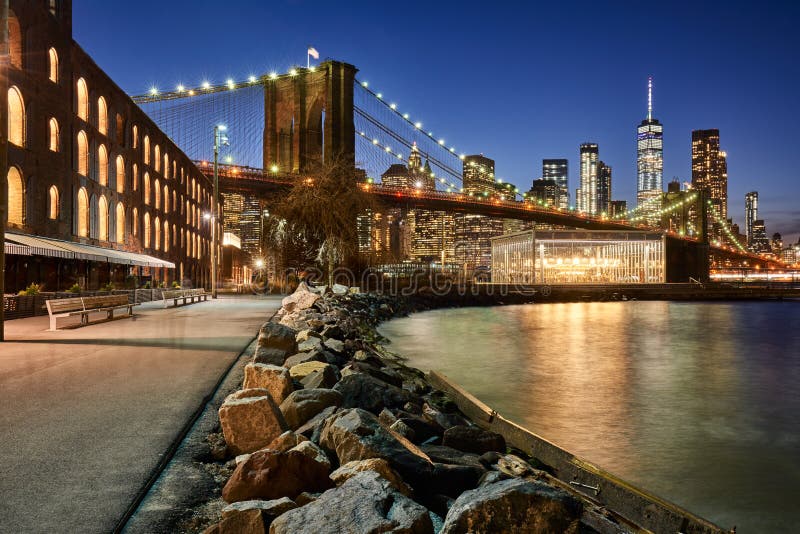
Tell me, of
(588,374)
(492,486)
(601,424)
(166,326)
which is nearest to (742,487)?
(601,424)

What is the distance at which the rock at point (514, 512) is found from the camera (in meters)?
3.01

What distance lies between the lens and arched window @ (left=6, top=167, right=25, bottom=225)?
21984 mm

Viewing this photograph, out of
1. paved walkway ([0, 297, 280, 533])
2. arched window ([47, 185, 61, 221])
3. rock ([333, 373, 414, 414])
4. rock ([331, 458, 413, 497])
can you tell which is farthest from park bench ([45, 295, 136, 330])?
rock ([331, 458, 413, 497])

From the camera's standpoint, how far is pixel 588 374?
1395cm

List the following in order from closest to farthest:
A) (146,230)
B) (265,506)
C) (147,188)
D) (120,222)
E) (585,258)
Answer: (265,506)
(120,222)
(146,230)
(147,188)
(585,258)

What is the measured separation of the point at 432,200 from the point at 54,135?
39415 mm

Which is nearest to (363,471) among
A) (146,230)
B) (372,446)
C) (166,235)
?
(372,446)

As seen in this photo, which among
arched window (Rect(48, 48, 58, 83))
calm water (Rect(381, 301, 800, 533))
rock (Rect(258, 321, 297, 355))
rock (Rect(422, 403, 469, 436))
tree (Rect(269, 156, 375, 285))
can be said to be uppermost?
arched window (Rect(48, 48, 58, 83))

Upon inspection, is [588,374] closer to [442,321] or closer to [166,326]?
[166,326]

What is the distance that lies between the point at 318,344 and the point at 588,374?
725 cm

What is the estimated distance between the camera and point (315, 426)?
16.4ft

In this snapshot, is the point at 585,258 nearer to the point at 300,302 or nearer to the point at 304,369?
the point at 300,302

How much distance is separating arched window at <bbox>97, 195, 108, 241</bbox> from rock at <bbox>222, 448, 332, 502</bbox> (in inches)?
1200

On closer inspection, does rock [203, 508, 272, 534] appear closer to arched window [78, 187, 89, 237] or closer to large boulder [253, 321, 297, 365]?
large boulder [253, 321, 297, 365]
